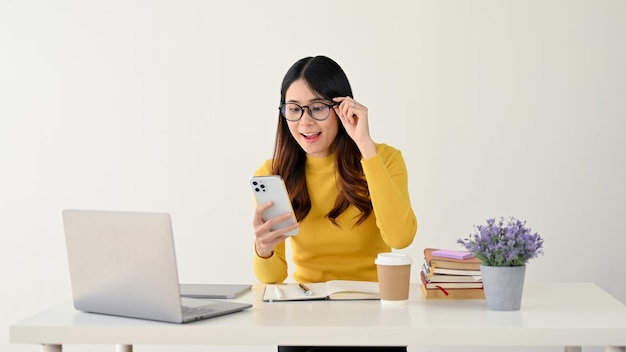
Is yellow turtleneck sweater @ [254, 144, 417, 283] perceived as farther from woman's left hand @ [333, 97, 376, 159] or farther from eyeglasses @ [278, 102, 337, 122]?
eyeglasses @ [278, 102, 337, 122]

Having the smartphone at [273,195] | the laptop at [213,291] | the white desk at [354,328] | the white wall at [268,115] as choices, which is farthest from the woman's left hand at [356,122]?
the white wall at [268,115]

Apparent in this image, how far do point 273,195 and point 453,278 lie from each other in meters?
0.52

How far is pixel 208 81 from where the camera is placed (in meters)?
3.88

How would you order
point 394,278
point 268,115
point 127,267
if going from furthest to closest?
1. point 268,115
2. point 394,278
3. point 127,267

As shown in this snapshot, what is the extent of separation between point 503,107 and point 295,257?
164cm

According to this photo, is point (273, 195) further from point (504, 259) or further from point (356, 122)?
point (504, 259)

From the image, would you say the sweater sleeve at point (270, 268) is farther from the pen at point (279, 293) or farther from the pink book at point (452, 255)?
the pink book at point (452, 255)

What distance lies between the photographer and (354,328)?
5.29ft

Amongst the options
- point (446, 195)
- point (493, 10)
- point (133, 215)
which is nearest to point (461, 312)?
point (133, 215)

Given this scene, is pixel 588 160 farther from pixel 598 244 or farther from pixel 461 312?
pixel 461 312

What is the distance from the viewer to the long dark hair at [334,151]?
2486mm

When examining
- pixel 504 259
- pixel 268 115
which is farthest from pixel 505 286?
pixel 268 115

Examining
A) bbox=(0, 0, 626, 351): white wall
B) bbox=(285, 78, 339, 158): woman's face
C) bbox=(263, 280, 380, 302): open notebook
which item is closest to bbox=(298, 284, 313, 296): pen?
bbox=(263, 280, 380, 302): open notebook

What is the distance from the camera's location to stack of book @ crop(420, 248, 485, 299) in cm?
197
